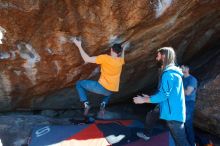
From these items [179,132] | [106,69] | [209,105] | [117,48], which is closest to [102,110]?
[106,69]

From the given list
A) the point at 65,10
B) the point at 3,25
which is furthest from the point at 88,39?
the point at 3,25

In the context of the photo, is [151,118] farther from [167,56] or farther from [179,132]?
[167,56]

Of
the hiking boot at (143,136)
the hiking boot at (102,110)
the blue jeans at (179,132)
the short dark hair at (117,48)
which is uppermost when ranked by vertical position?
the short dark hair at (117,48)

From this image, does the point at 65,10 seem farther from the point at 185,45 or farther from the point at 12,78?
the point at 185,45

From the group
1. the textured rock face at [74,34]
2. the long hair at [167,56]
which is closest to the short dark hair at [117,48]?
the textured rock face at [74,34]

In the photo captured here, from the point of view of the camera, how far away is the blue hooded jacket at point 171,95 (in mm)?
6988

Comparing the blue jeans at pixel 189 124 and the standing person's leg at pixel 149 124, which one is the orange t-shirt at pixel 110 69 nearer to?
the standing person's leg at pixel 149 124

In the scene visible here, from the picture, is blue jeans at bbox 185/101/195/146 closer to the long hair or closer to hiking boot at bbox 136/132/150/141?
hiking boot at bbox 136/132/150/141

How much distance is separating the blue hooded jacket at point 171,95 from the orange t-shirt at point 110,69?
54.9 inches

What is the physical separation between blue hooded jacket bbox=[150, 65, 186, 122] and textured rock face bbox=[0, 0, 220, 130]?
1.74 m

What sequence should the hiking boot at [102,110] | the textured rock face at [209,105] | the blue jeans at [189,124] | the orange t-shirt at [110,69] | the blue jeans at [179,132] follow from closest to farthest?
the blue jeans at [179,132] < the blue jeans at [189,124] < the orange t-shirt at [110,69] < the hiking boot at [102,110] < the textured rock face at [209,105]

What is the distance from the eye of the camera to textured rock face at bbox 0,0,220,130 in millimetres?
8008

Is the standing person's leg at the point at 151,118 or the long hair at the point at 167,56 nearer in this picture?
the long hair at the point at 167,56

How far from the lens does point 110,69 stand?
8312 mm
